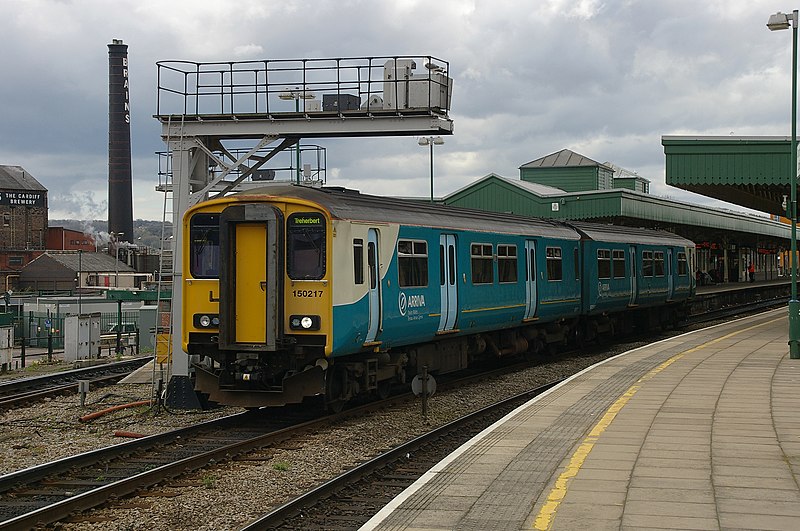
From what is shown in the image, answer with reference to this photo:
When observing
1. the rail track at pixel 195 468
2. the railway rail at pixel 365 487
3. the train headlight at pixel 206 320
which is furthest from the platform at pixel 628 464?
the train headlight at pixel 206 320

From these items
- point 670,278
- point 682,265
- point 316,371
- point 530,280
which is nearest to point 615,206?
point 682,265

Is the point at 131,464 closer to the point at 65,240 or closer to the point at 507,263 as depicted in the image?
the point at 507,263

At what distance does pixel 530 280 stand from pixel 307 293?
8.38 m

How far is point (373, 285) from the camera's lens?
13586mm

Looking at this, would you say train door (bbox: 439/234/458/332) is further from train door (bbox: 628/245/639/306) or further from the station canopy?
the station canopy

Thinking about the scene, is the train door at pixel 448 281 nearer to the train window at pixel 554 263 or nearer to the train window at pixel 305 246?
the train window at pixel 305 246

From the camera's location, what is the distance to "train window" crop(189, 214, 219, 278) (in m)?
13.1

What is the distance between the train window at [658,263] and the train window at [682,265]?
80.8 inches

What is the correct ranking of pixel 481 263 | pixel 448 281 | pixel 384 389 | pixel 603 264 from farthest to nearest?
1. pixel 603 264
2. pixel 481 263
3. pixel 448 281
4. pixel 384 389

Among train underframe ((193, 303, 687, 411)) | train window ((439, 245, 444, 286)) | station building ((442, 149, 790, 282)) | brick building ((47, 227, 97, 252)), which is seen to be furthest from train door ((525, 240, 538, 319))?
brick building ((47, 227, 97, 252))

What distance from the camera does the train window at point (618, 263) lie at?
986 inches

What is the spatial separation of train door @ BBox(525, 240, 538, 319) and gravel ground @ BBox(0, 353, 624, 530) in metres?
2.09

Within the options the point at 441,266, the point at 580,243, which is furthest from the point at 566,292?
the point at 441,266

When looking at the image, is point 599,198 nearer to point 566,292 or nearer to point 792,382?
point 566,292
